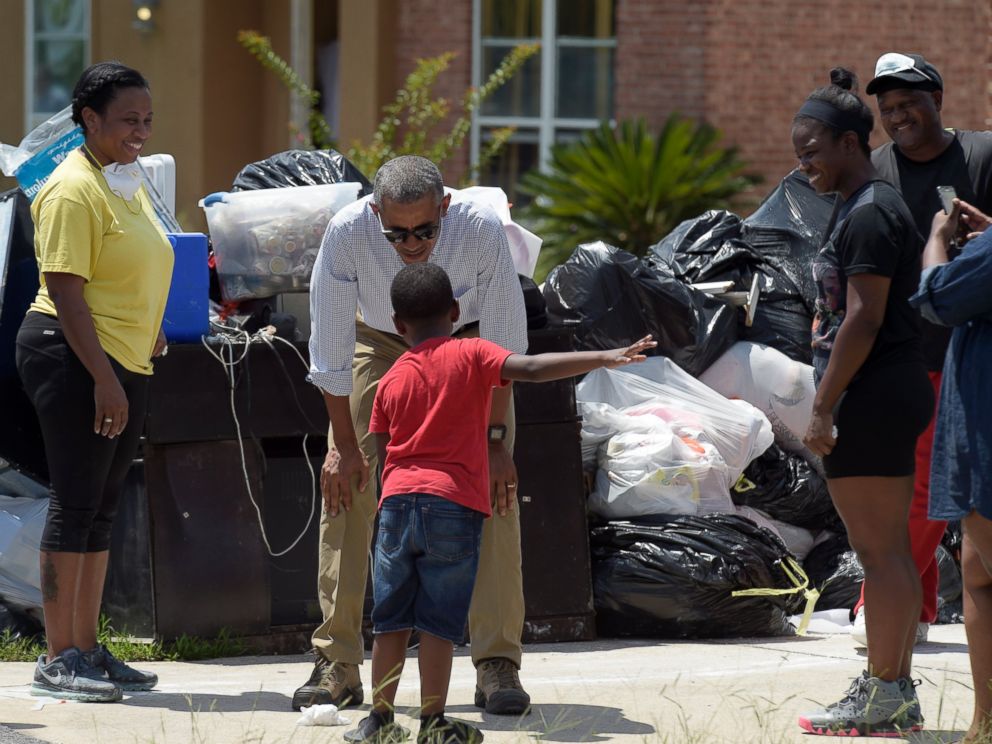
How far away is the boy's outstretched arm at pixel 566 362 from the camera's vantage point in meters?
3.40

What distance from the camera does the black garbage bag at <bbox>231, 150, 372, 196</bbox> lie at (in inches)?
233

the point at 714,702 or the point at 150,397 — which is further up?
the point at 150,397

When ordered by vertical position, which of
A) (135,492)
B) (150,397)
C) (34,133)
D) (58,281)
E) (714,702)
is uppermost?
(34,133)

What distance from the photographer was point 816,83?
1209cm

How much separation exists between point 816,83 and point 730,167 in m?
1.17

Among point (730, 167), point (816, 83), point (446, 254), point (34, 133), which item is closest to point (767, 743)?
point (446, 254)

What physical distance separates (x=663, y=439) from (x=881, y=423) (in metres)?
1.81

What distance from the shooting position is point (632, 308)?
237 inches

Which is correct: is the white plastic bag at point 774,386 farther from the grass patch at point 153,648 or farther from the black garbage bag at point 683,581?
the grass patch at point 153,648

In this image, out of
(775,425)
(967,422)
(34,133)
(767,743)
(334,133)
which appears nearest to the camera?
(967,422)

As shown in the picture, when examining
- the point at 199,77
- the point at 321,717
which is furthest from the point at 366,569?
the point at 199,77

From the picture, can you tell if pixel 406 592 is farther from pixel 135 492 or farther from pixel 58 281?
pixel 135 492

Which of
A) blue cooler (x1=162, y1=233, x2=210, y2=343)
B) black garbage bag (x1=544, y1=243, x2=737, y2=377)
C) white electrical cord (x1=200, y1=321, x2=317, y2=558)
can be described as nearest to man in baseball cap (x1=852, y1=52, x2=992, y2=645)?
black garbage bag (x1=544, y1=243, x2=737, y2=377)

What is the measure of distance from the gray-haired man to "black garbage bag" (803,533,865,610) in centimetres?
191
